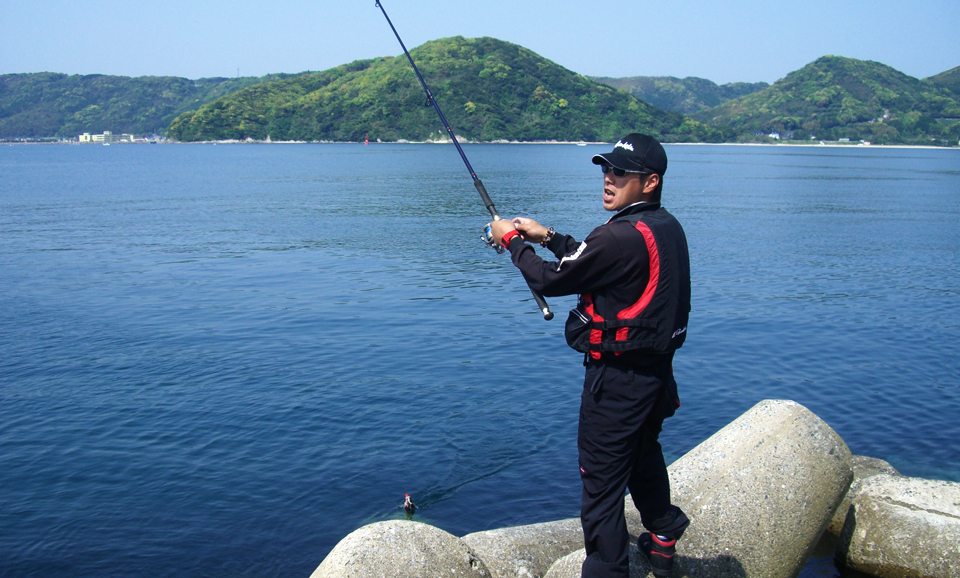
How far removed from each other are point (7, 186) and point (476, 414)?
57.8m

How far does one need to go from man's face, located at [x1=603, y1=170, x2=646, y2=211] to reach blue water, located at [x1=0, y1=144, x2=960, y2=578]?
4955 millimetres

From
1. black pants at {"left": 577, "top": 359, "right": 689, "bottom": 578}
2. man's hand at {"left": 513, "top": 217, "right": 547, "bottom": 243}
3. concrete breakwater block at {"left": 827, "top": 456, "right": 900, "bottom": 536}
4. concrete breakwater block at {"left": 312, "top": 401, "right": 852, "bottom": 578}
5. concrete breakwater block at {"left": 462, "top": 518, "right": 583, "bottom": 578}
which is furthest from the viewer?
concrete breakwater block at {"left": 827, "top": 456, "right": 900, "bottom": 536}

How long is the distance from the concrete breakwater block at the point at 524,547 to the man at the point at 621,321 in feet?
3.89

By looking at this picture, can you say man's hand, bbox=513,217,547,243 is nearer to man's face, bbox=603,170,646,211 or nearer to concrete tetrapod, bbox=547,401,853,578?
man's face, bbox=603,170,646,211

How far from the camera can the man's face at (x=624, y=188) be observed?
4250 mm

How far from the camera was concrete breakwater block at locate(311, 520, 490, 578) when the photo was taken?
14.5ft

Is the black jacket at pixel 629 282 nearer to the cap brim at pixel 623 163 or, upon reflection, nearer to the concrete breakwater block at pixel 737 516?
the cap brim at pixel 623 163

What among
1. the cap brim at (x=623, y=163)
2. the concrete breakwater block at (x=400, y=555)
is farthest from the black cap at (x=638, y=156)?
the concrete breakwater block at (x=400, y=555)

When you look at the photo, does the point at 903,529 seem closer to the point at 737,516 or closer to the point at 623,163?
the point at 737,516

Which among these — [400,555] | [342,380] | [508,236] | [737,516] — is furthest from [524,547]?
[342,380]

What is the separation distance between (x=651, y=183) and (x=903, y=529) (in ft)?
12.6

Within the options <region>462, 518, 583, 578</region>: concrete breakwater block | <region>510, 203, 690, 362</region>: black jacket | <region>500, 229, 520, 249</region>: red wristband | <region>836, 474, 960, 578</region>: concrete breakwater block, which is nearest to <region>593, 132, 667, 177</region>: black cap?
<region>510, 203, 690, 362</region>: black jacket

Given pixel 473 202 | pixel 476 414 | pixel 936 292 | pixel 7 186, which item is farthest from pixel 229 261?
pixel 7 186

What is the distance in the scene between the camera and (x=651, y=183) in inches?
168
